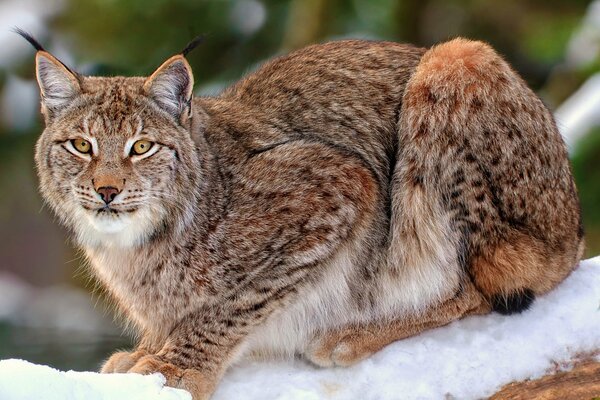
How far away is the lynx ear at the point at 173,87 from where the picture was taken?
17.4 ft

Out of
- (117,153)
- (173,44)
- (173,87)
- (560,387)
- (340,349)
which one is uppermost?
(173,87)

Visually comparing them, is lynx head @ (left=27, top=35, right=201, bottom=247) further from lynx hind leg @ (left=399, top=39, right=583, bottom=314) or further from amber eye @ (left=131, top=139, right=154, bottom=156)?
lynx hind leg @ (left=399, top=39, right=583, bottom=314)

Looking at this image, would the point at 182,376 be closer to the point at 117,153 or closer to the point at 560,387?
the point at 117,153

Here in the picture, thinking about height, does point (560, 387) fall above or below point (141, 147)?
below

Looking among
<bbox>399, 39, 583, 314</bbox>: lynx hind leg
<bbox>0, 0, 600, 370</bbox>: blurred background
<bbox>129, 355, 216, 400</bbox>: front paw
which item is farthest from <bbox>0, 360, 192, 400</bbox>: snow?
<bbox>0, 0, 600, 370</bbox>: blurred background

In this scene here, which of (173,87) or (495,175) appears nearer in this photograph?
(173,87)

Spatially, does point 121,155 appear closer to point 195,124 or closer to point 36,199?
point 195,124

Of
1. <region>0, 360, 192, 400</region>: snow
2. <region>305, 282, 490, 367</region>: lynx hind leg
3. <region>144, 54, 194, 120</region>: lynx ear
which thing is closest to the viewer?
<region>0, 360, 192, 400</region>: snow

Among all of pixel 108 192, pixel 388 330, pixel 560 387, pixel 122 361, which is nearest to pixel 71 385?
pixel 108 192

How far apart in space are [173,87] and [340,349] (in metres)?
1.42

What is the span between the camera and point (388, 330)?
5.52 m

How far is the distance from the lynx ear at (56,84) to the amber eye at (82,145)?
265 millimetres

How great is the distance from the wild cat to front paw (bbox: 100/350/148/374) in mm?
10

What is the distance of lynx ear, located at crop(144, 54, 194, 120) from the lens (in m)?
5.29
